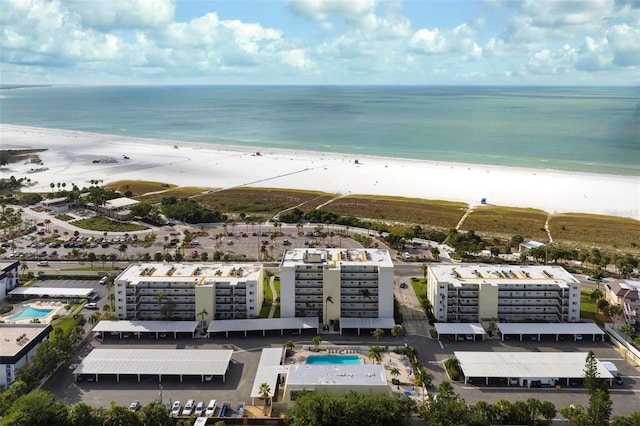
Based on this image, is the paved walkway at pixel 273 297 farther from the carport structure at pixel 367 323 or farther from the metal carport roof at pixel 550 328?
the metal carport roof at pixel 550 328

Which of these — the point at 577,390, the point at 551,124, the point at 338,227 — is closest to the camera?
the point at 577,390

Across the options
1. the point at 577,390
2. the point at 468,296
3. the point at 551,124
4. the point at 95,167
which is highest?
the point at 551,124

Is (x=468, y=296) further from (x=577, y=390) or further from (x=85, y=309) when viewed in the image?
(x=85, y=309)

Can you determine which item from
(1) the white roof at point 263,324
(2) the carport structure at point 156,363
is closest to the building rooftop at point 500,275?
(1) the white roof at point 263,324

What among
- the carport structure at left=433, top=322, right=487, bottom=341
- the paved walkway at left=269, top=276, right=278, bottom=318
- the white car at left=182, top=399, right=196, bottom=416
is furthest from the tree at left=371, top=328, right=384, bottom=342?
the white car at left=182, top=399, right=196, bottom=416

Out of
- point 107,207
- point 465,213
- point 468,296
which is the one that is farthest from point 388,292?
point 107,207

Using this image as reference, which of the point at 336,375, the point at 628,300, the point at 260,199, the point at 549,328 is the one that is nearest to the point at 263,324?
the point at 336,375

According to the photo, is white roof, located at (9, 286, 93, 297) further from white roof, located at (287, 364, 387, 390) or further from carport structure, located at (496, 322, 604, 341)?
carport structure, located at (496, 322, 604, 341)
